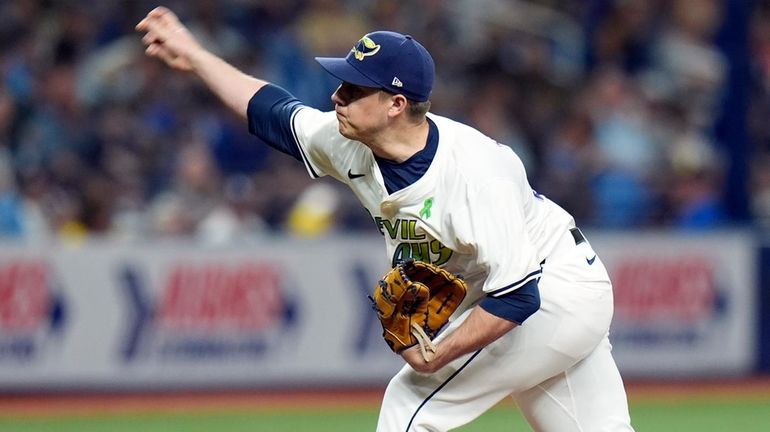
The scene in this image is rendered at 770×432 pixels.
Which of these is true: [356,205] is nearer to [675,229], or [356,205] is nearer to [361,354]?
[361,354]

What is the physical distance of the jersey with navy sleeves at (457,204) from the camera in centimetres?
414

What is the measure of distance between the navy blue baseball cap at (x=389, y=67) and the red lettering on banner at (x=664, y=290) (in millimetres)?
6292

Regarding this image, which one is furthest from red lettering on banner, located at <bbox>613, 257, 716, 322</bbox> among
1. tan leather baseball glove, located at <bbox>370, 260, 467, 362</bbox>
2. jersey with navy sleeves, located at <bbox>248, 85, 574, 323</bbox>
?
tan leather baseball glove, located at <bbox>370, 260, 467, 362</bbox>

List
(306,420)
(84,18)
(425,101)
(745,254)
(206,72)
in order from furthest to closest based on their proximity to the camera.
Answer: (84,18), (745,254), (306,420), (206,72), (425,101)

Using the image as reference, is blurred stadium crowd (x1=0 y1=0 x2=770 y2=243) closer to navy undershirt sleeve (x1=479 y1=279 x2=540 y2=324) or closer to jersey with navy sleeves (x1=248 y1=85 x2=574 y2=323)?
jersey with navy sleeves (x1=248 y1=85 x2=574 y2=323)

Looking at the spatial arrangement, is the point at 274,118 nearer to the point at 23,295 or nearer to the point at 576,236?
the point at 576,236

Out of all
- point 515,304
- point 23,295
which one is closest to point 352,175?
point 515,304

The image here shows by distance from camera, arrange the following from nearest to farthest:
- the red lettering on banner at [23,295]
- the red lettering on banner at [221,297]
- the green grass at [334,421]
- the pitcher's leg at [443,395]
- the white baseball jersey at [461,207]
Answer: the white baseball jersey at [461,207] → the pitcher's leg at [443,395] → the green grass at [334,421] → the red lettering on banner at [23,295] → the red lettering on banner at [221,297]

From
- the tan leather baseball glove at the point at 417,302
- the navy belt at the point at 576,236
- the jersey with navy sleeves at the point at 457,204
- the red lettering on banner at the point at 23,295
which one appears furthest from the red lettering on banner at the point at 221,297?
the tan leather baseball glove at the point at 417,302

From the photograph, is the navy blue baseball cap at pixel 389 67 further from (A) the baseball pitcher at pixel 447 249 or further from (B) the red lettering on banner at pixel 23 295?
(B) the red lettering on banner at pixel 23 295

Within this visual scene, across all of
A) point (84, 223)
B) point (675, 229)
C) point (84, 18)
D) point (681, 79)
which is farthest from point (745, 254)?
point (84, 18)

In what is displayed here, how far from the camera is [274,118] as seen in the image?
4703 millimetres

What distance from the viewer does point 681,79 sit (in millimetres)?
12336

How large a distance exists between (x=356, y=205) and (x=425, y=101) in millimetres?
5980
